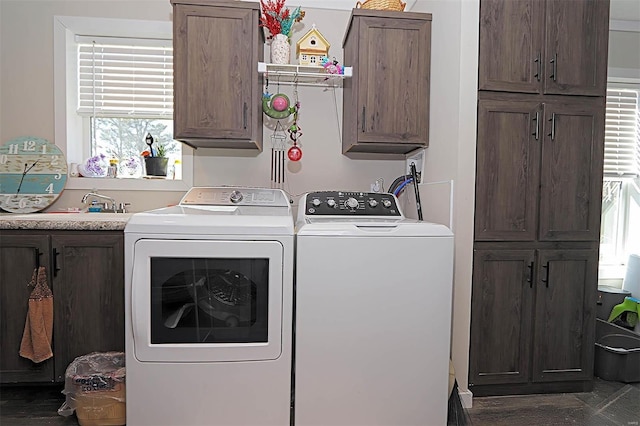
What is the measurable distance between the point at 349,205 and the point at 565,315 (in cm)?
130

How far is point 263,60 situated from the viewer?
8.36ft

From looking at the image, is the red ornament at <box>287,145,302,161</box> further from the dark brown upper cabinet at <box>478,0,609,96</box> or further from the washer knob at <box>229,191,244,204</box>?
the dark brown upper cabinet at <box>478,0,609,96</box>

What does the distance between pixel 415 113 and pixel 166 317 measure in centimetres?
172

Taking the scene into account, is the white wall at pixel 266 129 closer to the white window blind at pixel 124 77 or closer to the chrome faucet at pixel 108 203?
the chrome faucet at pixel 108 203

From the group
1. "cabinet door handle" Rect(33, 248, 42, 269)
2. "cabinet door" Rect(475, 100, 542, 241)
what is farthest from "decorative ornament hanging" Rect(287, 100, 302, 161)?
"cabinet door handle" Rect(33, 248, 42, 269)

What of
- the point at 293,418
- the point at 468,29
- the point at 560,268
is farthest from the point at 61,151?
the point at 560,268

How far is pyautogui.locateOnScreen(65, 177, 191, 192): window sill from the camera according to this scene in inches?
102

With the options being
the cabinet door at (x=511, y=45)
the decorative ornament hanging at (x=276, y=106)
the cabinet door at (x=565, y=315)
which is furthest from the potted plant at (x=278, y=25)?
the cabinet door at (x=565, y=315)

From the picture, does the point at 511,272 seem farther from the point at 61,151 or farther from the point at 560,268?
the point at 61,151

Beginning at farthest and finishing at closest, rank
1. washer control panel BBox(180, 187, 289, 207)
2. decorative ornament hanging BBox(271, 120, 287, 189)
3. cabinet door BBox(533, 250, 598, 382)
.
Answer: decorative ornament hanging BBox(271, 120, 287, 189) → washer control panel BBox(180, 187, 289, 207) → cabinet door BBox(533, 250, 598, 382)

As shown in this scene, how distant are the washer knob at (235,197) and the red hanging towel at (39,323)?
101 centimetres

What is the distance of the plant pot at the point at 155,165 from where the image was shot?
263 centimetres

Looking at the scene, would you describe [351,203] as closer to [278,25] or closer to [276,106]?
[276,106]

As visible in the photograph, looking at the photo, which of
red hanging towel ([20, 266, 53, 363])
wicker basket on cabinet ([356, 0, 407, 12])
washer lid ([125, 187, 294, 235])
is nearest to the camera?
washer lid ([125, 187, 294, 235])
